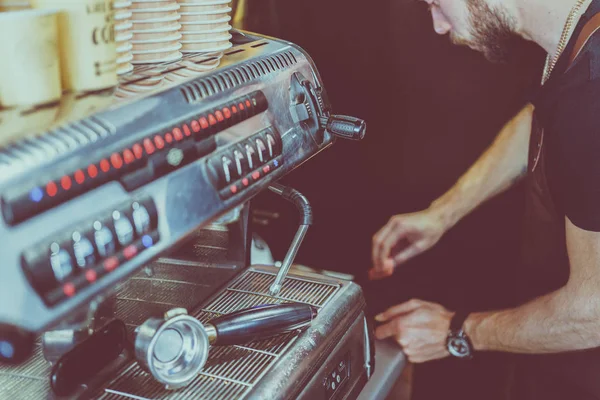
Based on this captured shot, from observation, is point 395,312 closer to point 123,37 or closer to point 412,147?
point 412,147

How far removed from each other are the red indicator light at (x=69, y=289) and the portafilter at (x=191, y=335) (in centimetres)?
20

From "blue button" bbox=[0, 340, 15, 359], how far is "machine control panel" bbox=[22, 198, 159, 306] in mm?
52

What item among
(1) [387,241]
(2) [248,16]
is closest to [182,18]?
(1) [387,241]

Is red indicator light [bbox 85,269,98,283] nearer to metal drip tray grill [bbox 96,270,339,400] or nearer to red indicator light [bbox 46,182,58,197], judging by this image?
red indicator light [bbox 46,182,58,197]

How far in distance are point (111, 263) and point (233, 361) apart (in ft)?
1.12

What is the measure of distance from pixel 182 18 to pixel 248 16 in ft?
3.84

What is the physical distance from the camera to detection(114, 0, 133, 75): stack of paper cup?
2.73 feet

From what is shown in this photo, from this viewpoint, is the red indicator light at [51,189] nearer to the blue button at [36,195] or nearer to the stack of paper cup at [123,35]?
the blue button at [36,195]

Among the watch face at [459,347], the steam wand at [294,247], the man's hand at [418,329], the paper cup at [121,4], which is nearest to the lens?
the paper cup at [121,4]

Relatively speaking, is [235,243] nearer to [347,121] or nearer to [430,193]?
[347,121]

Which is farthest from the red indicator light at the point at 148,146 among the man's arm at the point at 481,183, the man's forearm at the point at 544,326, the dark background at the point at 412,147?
the dark background at the point at 412,147

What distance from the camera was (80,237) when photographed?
65 centimetres

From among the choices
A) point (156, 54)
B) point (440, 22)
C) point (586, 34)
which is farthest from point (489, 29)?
point (156, 54)

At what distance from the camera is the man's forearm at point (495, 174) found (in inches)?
74.5
